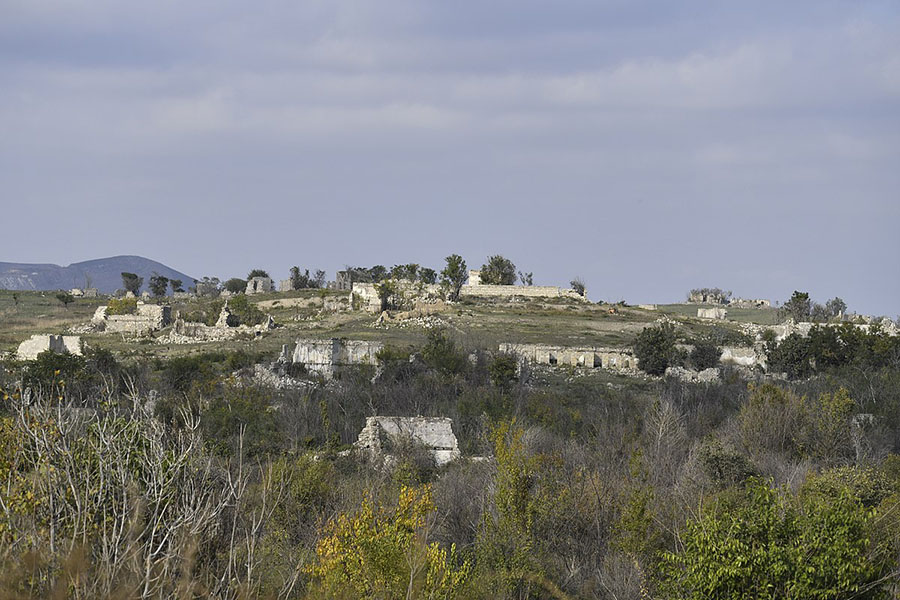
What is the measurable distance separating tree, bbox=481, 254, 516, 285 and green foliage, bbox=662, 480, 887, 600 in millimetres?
77578

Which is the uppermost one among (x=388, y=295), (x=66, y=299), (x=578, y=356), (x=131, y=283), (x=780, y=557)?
(x=131, y=283)

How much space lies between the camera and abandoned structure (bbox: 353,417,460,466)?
1084 inches

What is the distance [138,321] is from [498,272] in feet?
133

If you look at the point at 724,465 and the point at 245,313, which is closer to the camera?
the point at 724,465

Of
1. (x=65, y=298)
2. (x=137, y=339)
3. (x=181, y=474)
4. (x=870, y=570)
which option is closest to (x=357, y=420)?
(x=181, y=474)

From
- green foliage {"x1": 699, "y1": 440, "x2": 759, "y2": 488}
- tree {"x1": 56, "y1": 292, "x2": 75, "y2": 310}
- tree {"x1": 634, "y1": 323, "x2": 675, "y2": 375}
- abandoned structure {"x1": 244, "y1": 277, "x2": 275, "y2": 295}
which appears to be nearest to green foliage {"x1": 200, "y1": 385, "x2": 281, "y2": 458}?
green foliage {"x1": 699, "y1": 440, "x2": 759, "y2": 488}

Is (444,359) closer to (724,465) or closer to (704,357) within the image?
(704,357)

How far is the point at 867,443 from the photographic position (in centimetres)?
2905

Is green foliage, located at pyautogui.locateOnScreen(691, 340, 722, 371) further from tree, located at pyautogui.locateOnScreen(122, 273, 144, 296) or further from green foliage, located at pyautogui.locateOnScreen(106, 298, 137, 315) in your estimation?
tree, located at pyautogui.locateOnScreen(122, 273, 144, 296)

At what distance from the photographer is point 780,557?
1350 centimetres

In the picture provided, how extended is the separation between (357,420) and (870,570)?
23.0 m

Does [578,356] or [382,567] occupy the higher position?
[578,356]

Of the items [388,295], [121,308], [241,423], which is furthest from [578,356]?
[121,308]

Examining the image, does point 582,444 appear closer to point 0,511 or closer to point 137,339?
point 0,511
